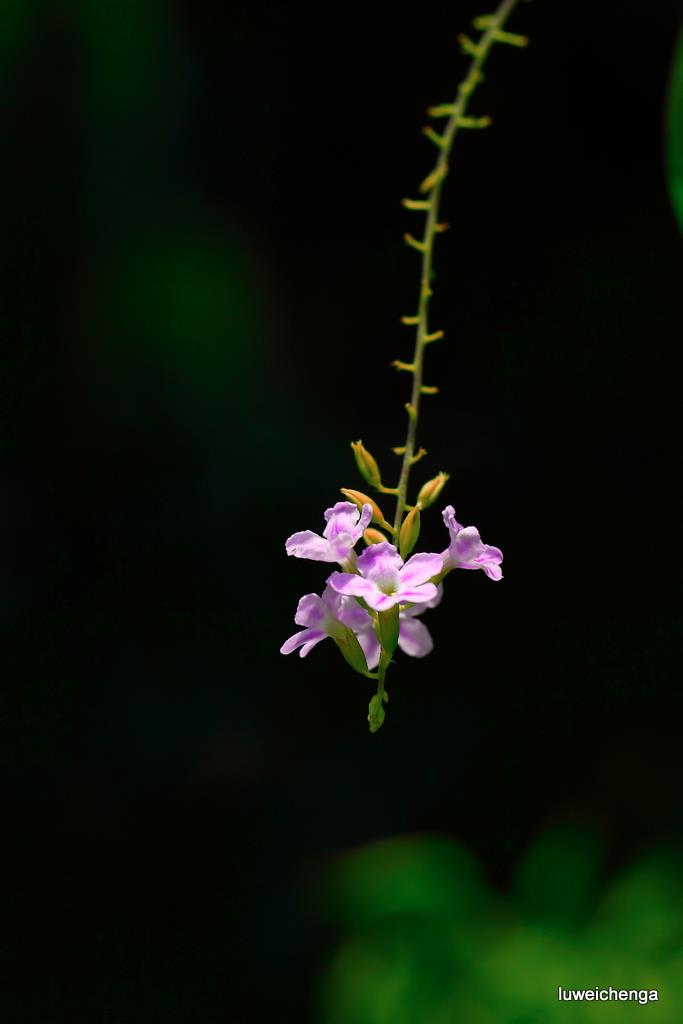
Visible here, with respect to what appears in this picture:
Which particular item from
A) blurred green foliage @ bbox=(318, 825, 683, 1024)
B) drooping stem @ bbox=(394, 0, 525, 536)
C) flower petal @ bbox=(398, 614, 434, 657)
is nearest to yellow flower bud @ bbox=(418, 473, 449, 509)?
drooping stem @ bbox=(394, 0, 525, 536)

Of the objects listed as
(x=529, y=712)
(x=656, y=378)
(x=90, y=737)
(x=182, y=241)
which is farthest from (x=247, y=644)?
(x=656, y=378)

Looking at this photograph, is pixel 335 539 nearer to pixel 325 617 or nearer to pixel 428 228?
pixel 325 617

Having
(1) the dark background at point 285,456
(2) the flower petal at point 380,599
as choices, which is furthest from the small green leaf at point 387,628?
(1) the dark background at point 285,456

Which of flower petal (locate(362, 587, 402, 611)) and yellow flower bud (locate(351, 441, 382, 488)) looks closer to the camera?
flower petal (locate(362, 587, 402, 611))

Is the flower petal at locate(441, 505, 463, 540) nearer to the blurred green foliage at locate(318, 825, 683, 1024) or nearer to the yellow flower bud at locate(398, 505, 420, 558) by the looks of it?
the yellow flower bud at locate(398, 505, 420, 558)

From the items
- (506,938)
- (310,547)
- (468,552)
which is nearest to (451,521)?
(468,552)
